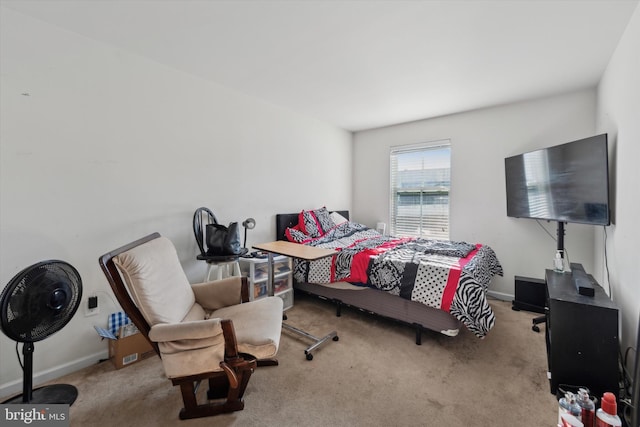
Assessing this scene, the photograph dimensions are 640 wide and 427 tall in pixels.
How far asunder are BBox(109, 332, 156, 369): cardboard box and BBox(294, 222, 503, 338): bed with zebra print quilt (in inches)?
61.3

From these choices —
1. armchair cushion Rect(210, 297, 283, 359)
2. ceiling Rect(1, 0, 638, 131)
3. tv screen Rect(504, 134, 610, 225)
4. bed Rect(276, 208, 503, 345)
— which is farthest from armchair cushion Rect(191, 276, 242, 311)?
tv screen Rect(504, 134, 610, 225)

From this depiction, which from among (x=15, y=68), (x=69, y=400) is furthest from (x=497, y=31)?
(x=69, y=400)

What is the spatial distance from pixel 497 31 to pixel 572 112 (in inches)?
74.6

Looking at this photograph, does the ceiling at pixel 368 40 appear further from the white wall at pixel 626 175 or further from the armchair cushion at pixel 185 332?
the armchair cushion at pixel 185 332

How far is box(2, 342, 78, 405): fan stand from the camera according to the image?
1.56 m

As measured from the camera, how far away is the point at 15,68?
1736mm

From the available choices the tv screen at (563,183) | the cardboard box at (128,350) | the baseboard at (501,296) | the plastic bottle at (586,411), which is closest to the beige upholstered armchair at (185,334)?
the cardboard box at (128,350)

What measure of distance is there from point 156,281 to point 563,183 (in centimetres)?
Result: 333

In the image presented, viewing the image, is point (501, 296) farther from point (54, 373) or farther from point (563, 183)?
point (54, 373)

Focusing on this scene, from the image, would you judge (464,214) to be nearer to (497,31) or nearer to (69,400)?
(497,31)

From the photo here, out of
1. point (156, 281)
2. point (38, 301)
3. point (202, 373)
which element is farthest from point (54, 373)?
point (202, 373)

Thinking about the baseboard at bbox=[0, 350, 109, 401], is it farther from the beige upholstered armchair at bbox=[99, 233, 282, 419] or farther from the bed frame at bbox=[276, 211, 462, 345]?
the bed frame at bbox=[276, 211, 462, 345]

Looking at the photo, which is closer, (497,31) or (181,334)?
(181,334)

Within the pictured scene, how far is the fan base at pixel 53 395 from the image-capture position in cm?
162
